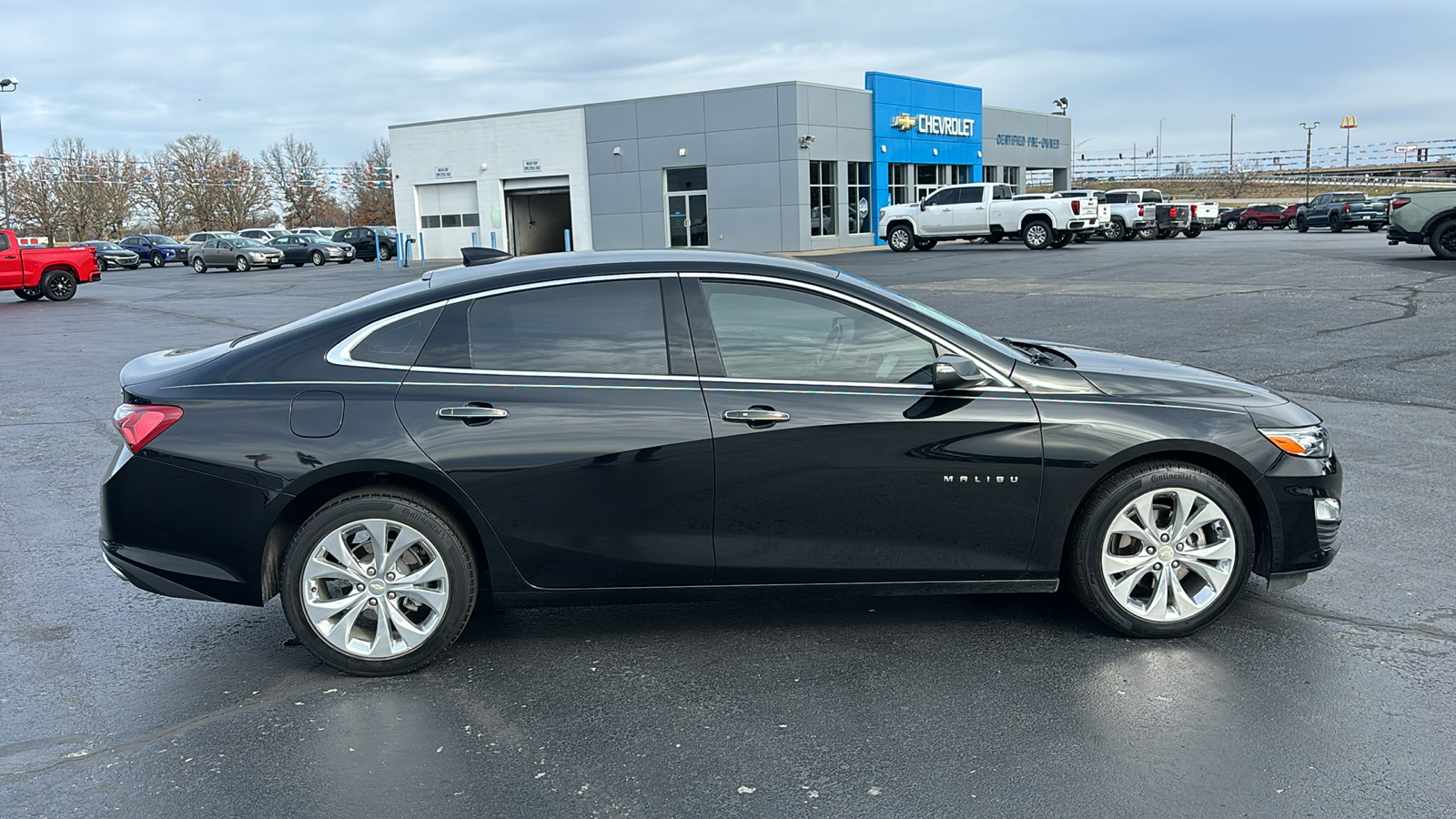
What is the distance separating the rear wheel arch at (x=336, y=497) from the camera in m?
4.19

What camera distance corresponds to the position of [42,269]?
2653cm

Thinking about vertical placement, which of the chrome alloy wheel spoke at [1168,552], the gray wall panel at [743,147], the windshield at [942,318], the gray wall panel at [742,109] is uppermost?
the gray wall panel at [742,109]

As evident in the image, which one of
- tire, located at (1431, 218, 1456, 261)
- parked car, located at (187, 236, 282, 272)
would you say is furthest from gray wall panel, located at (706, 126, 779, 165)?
tire, located at (1431, 218, 1456, 261)

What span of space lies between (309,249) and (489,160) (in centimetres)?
854

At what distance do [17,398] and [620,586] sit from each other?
9.26m

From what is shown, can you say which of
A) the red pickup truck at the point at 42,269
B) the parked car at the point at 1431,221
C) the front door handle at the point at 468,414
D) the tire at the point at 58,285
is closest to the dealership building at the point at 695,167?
the red pickup truck at the point at 42,269

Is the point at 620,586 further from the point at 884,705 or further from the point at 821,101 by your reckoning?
the point at 821,101

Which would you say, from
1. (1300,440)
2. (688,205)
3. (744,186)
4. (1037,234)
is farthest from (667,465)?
(688,205)

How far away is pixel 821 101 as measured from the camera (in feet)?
143

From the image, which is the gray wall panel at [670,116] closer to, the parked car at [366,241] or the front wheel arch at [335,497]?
the parked car at [366,241]

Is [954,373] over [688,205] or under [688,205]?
under

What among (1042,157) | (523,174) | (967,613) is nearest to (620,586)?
(967,613)

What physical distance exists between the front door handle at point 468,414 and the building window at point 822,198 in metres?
40.9

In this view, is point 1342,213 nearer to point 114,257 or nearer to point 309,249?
point 309,249
